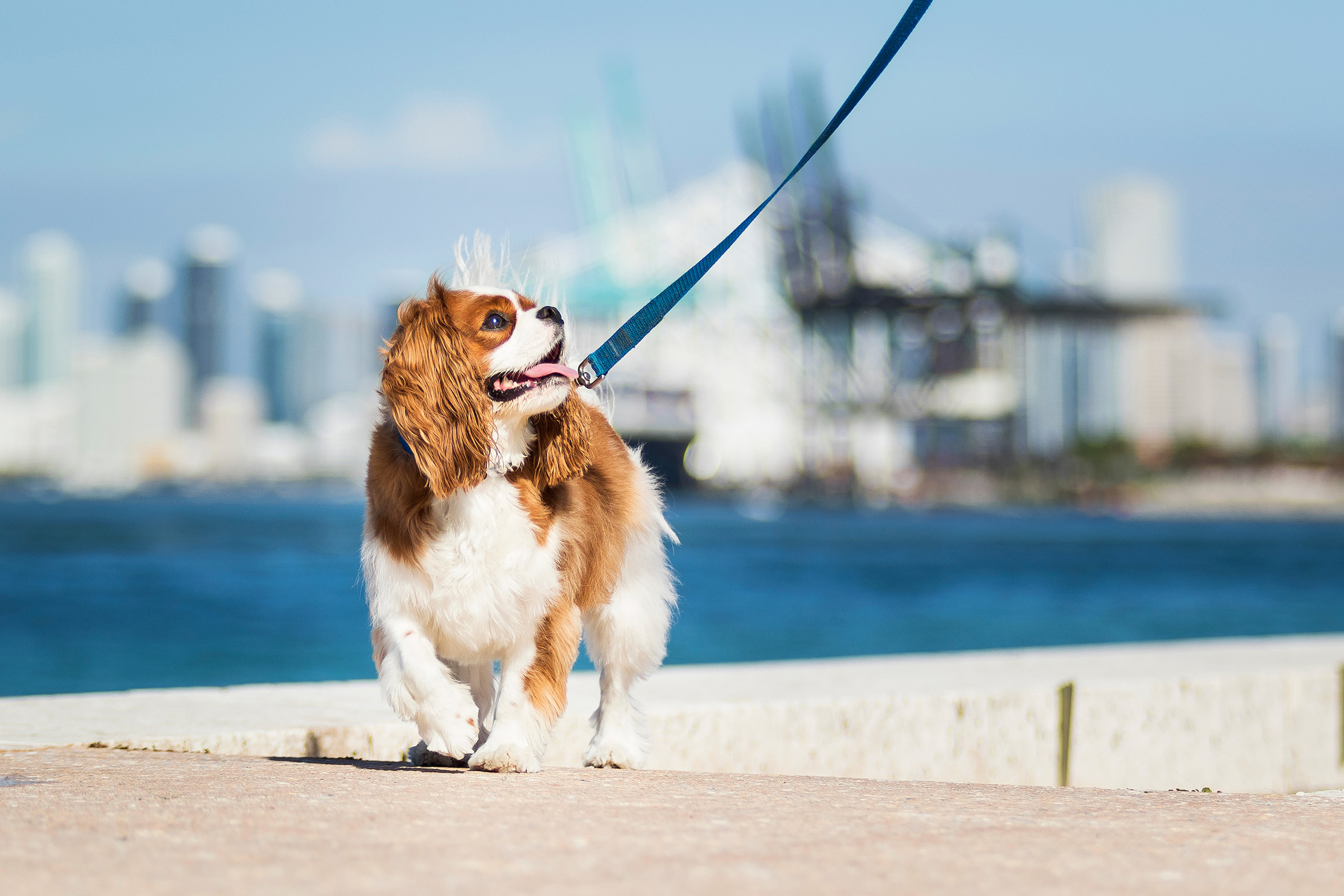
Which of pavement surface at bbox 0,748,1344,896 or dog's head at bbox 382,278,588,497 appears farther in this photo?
dog's head at bbox 382,278,588,497

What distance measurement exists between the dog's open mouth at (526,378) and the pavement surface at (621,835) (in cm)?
98

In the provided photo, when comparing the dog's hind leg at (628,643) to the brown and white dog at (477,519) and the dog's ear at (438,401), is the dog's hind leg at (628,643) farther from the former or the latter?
the dog's ear at (438,401)

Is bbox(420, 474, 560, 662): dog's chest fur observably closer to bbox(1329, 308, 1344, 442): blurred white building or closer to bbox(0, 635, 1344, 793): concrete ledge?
bbox(0, 635, 1344, 793): concrete ledge

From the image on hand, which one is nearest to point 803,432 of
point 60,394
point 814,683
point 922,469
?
point 922,469

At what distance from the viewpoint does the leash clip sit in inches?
159

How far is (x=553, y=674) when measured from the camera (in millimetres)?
3939

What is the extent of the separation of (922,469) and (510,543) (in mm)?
89533

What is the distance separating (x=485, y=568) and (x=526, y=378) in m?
0.50

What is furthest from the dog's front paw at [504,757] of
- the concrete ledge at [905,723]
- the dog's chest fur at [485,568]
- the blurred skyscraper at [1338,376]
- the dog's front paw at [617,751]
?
the blurred skyscraper at [1338,376]

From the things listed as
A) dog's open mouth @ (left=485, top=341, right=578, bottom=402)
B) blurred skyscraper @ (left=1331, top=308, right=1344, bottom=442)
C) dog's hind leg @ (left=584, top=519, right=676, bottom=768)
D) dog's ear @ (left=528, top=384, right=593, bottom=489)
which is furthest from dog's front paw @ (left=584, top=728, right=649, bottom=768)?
blurred skyscraper @ (left=1331, top=308, right=1344, bottom=442)

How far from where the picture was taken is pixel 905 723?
548cm

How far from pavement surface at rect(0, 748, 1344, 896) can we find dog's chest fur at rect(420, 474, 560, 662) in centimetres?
39

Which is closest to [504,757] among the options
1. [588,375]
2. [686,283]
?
[588,375]

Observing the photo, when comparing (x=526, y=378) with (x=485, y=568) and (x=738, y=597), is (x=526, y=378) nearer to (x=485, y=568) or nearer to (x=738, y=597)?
(x=485, y=568)
